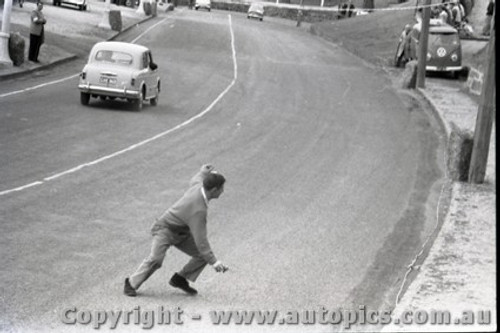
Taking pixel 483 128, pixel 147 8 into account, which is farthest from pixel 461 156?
pixel 147 8

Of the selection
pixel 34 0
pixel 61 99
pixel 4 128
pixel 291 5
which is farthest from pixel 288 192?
pixel 291 5

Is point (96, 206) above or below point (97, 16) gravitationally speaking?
above

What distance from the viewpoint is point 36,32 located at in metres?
35.7

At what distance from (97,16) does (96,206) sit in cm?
4487

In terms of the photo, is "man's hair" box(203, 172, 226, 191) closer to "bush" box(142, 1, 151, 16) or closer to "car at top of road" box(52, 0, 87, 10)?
"car at top of road" box(52, 0, 87, 10)

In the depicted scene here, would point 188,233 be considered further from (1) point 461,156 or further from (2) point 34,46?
(2) point 34,46

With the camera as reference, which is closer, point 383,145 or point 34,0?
point 383,145

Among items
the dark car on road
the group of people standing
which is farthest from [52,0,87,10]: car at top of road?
the dark car on road

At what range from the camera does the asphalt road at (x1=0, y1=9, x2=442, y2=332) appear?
12.6 metres

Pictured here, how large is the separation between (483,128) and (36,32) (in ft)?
59.5

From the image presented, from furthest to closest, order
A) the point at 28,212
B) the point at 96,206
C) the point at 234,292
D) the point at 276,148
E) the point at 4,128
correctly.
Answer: the point at 276,148 < the point at 4,128 < the point at 96,206 < the point at 28,212 < the point at 234,292

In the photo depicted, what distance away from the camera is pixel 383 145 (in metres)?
27.2

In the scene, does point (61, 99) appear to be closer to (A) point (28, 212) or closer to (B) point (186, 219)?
(A) point (28, 212)

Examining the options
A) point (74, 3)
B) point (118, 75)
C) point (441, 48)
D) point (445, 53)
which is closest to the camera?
point (118, 75)
